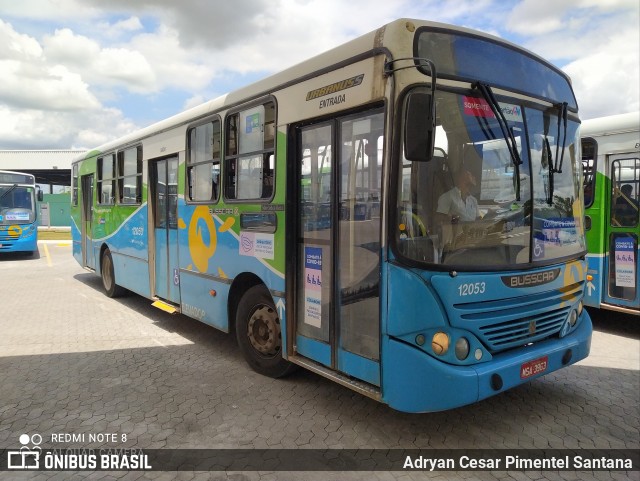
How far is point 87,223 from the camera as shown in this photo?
10.6 metres

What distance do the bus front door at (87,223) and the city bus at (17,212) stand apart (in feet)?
23.5

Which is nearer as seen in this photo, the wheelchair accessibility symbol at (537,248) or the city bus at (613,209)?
the wheelchair accessibility symbol at (537,248)

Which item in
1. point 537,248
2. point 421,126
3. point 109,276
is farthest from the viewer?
point 109,276

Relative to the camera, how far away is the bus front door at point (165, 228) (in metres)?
Result: 6.50

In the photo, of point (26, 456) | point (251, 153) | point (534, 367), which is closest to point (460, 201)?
point (534, 367)

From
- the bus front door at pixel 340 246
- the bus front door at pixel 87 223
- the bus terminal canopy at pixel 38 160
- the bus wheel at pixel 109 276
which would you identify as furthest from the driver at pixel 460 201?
the bus terminal canopy at pixel 38 160

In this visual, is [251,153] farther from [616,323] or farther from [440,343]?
[616,323]

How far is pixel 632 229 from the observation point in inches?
247

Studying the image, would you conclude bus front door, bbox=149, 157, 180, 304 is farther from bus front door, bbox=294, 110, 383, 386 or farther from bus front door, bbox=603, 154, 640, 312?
bus front door, bbox=603, 154, 640, 312

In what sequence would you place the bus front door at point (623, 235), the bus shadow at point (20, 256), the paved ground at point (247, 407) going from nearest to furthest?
the paved ground at point (247, 407) < the bus front door at point (623, 235) < the bus shadow at point (20, 256)

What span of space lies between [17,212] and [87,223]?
25.5ft

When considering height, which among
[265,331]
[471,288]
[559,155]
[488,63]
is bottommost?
[265,331]

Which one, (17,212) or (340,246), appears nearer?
(340,246)

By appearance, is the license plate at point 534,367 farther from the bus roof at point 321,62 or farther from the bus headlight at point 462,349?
the bus roof at point 321,62
